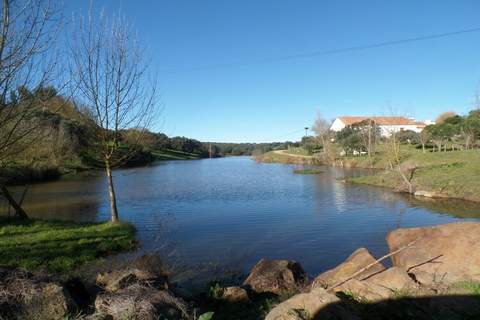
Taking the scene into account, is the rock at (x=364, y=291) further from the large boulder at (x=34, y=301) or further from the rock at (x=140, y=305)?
the large boulder at (x=34, y=301)

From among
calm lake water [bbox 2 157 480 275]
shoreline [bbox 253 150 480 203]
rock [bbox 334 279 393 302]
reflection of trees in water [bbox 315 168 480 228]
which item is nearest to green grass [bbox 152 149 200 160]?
shoreline [bbox 253 150 480 203]

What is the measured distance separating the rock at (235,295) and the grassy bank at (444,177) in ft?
71.8

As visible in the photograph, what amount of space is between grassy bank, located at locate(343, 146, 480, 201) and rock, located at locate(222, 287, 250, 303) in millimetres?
21882

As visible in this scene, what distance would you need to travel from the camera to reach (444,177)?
29328 mm

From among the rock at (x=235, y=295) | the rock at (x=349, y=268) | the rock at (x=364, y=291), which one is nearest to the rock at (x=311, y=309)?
the rock at (x=364, y=291)

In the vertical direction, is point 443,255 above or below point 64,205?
above

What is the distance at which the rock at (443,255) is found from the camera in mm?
7141

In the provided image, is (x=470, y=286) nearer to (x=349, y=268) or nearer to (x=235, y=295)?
(x=349, y=268)

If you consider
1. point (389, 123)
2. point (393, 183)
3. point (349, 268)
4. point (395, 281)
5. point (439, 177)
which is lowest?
point (349, 268)

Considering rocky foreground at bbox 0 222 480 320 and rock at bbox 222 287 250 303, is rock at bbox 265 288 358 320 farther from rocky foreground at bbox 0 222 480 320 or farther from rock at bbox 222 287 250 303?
rock at bbox 222 287 250 303

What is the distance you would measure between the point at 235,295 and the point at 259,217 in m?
12.6

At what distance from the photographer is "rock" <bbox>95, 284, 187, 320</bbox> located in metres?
5.18

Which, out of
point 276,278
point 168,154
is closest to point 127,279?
point 276,278

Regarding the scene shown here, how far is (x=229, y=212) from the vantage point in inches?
861
